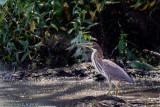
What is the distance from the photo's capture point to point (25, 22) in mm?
7496

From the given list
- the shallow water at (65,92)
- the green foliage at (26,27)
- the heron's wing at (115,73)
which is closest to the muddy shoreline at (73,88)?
the shallow water at (65,92)

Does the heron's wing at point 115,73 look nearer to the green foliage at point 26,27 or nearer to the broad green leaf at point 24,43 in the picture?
the green foliage at point 26,27

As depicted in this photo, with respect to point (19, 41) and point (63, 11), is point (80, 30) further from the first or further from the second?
point (19, 41)

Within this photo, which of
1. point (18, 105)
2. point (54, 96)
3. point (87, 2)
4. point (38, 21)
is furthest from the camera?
point (87, 2)

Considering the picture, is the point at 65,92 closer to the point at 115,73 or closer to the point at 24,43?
the point at 115,73

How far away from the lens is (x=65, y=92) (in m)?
5.98

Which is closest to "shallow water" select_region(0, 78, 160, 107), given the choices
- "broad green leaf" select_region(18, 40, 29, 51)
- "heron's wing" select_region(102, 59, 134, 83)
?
"heron's wing" select_region(102, 59, 134, 83)

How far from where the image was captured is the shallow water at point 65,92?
517 cm

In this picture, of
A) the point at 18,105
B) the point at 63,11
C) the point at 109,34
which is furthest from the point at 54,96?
the point at 109,34

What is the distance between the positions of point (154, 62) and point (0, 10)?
165 inches

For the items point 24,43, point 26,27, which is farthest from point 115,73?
point 26,27

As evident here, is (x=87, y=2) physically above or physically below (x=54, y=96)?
above

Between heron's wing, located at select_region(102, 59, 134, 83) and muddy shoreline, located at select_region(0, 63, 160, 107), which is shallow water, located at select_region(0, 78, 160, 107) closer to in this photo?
muddy shoreline, located at select_region(0, 63, 160, 107)

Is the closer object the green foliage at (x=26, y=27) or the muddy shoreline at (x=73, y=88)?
the muddy shoreline at (x=73, y=88)
